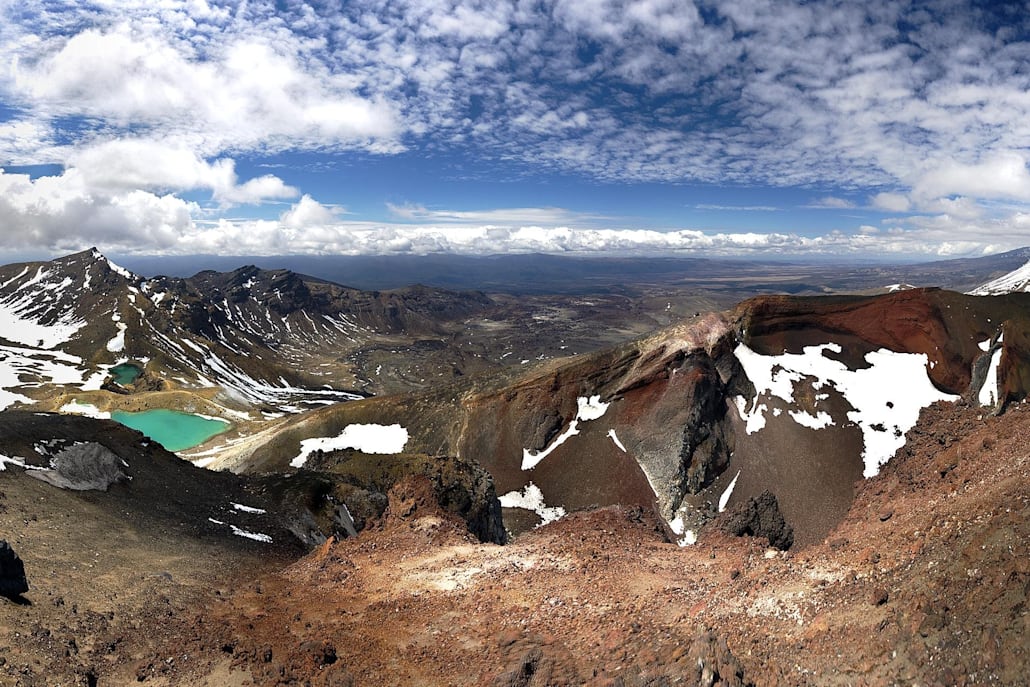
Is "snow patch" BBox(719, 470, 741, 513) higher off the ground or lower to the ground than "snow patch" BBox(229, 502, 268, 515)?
lower

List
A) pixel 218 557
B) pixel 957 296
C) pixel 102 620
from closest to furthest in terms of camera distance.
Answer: pixel 102 620 < pixel 218 557 < pixel 957 296

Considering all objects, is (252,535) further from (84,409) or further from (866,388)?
(84,409)

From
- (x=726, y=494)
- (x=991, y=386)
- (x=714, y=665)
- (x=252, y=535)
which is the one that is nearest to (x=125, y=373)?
(x=252, y=535)

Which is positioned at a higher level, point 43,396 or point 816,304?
point 816,304

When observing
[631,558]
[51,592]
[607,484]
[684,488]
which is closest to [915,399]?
[684,488]

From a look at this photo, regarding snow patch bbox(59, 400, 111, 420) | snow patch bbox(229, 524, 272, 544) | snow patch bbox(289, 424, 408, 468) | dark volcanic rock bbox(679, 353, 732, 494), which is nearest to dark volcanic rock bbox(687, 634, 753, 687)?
snow patch bbox(229, 524, 272, 544)

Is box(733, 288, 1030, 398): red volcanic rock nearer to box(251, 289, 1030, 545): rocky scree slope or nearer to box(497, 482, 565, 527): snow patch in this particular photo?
box(251, 289, 1030, 545): rocky scree slope

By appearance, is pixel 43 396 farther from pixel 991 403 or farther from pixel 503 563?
pixel 991 403
